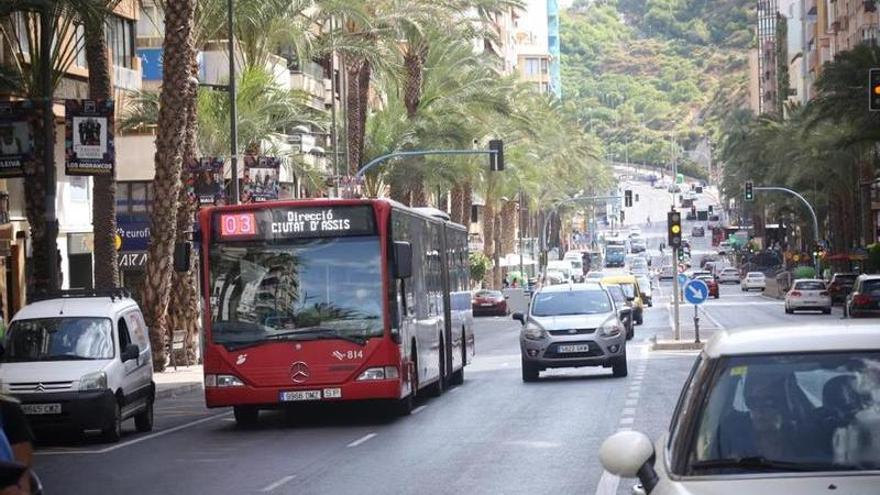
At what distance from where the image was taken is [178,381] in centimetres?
3825

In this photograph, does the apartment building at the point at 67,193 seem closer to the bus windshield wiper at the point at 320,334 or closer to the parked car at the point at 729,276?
the bus windshield wiper at the point at 320,334

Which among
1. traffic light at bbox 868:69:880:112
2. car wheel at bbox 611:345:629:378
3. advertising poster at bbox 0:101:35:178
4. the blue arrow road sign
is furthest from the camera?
the blue arrow road sign

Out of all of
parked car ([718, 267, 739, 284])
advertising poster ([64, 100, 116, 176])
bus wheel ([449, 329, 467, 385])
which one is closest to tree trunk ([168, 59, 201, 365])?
advertising poster ([64, 100, 116, 176])

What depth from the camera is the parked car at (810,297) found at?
74250 mm

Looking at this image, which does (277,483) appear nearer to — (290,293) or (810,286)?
(290,293)

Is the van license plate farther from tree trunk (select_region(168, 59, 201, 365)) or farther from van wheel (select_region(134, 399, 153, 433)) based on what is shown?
tree trunk (select_region(168, 59, 201, 365))

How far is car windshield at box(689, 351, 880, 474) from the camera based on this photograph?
7.17 meters

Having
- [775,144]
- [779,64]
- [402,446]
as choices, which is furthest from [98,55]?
[779,64]

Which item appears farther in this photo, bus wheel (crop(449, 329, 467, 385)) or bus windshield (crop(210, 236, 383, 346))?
bus wheel (crop(449, 329, 467, 385))

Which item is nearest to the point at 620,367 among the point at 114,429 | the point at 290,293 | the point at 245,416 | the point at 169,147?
the point at 245,416

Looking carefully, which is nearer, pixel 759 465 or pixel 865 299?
pixel 759 465

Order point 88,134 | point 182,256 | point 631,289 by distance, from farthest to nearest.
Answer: point 631,289
point 88,134
point 182,256

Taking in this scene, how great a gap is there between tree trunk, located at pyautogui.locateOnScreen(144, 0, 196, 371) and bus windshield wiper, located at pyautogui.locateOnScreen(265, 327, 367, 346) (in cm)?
1522

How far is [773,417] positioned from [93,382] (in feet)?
56.0
